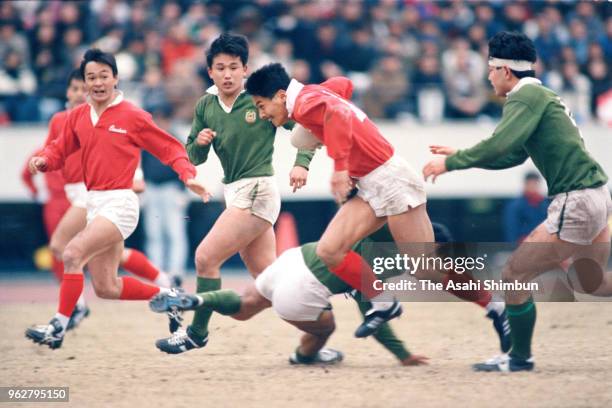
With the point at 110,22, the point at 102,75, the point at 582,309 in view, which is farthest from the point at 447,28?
the point at 102,75

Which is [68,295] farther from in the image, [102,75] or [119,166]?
[102,75]

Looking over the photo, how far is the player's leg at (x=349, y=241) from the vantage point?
693 centimetres

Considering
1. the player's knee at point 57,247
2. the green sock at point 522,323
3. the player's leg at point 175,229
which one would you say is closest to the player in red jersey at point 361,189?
the green sock at point 522,323

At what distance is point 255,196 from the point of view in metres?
7.55

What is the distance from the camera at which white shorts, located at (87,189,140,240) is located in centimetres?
755

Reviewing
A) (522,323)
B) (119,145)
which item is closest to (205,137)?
(119,145)

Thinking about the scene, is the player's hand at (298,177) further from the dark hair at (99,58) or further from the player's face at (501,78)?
the dark hair at (99,58)

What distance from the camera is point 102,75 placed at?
7.66 m

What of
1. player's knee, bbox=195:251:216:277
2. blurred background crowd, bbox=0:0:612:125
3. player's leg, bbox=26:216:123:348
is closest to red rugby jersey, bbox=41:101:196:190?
player's leg, bbox=26:216:123:348

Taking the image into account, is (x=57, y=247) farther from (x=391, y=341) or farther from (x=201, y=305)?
(x=391, y=341)

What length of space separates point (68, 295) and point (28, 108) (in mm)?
6717

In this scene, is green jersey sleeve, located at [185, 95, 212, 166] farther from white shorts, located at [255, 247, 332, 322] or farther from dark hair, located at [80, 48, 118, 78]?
white shorts, located at [255, 247, 332, 322]

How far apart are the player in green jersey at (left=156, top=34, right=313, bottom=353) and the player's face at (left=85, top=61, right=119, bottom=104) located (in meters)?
0.68

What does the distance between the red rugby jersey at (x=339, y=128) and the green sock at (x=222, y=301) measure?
1185 millimetres
